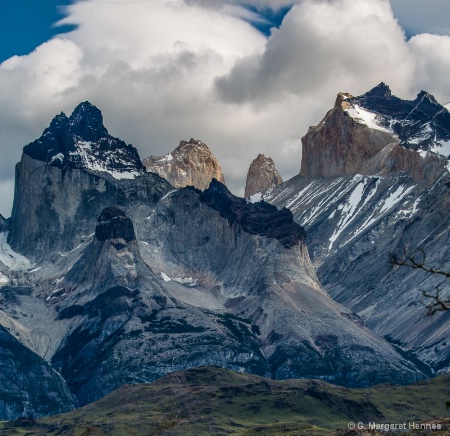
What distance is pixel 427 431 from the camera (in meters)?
144

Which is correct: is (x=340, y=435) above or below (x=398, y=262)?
below

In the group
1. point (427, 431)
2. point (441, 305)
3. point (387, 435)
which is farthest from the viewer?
point (387, 435)

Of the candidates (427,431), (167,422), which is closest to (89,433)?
(167,422)

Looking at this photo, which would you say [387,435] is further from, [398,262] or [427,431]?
[398,262]

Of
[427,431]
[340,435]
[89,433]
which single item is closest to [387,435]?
[340,435]

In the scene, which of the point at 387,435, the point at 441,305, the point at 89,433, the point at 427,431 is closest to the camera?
the point at 441,305

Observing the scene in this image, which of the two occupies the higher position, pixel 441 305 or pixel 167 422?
pixel 441 305

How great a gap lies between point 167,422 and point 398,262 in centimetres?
1608

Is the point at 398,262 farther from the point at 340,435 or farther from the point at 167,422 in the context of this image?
the point at 340,435

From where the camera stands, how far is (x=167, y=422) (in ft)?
249

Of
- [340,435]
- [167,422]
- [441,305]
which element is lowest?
[340,435]

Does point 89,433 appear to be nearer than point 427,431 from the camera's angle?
Yes

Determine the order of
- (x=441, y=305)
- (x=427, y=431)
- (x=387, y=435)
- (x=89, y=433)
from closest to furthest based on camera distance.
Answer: (x=441, y=305) → (x=89, y=433) → (x=427, y=431) → (x=387, y=435)

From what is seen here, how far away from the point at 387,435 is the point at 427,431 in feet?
108
